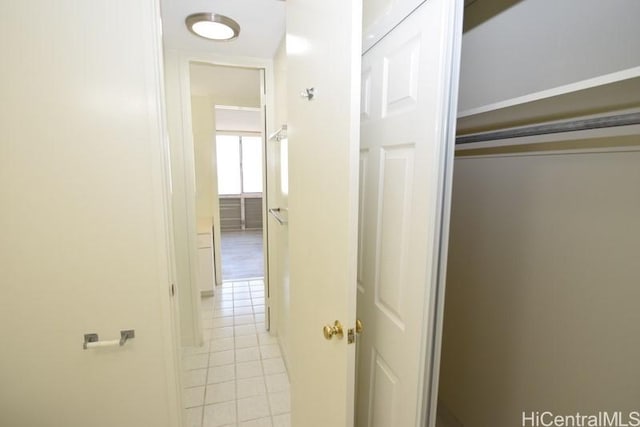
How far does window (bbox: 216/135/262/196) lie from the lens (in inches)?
280

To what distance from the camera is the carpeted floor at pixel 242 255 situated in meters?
4.32

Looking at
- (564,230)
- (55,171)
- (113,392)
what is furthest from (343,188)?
(113,392)

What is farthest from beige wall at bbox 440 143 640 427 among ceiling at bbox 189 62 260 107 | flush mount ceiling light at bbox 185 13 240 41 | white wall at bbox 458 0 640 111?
ceiling at bbox 189 62 260 107

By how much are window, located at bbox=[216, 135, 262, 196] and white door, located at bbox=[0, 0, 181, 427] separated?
5927 millimetres

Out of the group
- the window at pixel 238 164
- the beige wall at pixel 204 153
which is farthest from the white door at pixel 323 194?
the window at pixel 238 164

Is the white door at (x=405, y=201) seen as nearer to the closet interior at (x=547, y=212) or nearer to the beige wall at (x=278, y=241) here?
the closet interior at (x=547, y=212)

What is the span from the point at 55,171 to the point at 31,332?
0.65 m

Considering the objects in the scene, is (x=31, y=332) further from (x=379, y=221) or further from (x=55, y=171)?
(x=379, y=221)

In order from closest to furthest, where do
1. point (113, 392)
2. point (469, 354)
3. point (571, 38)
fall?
1. point (571, 38)
2. point (113, 392)
3. point (469, 354)

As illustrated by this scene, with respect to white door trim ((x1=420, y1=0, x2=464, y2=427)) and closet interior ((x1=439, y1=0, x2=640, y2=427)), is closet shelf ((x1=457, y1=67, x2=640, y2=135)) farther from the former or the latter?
white door trim ((x1=420, y1=0, x2=464, y2=427))

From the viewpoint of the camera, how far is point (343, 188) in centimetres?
86

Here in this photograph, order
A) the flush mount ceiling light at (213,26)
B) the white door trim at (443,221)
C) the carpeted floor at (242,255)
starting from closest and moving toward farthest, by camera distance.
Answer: the white door trim at (443,221) < the flush mount ceiling light at (213,26) < the carpeted floor at (242,255)

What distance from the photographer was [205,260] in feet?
11.1

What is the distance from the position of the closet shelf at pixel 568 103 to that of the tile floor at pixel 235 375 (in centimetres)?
193
